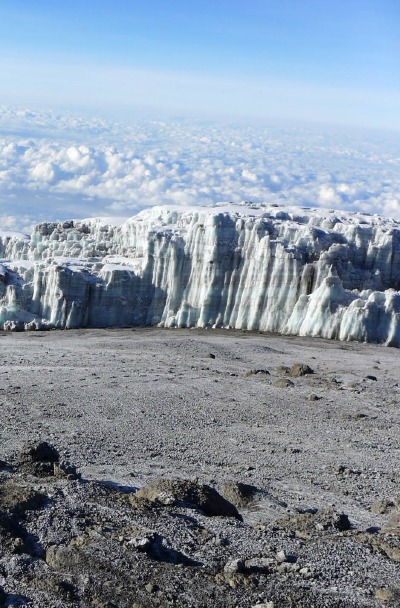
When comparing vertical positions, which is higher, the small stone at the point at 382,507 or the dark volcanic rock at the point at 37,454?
the dark volcanic rock at the point at 37,454

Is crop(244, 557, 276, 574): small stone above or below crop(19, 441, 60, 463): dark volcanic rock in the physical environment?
above

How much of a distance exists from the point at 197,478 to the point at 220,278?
3058 centimetres

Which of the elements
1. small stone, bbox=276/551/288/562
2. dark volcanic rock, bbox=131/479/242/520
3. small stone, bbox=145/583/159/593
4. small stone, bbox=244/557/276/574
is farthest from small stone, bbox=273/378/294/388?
small stone, bbox=145/583/159/593

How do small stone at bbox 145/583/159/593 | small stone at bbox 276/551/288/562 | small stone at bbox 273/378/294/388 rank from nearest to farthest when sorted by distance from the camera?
small stone at bbox 145/583/159/593 → small stone at bbox 276/551/288/562 → small stone at bbox 273/378/294/388

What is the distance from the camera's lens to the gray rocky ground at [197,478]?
13.8 meters

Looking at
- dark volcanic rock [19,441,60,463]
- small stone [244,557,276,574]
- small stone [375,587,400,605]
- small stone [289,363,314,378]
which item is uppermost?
small stone [375,587,400,605]

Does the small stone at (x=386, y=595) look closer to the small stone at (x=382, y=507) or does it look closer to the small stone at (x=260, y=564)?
the small stone at (x=260, y=564)

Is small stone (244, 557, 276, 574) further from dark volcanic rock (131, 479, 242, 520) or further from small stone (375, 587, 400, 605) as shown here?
dark volcanic rock (131, 479, 242, 520)

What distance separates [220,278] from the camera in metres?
50.8

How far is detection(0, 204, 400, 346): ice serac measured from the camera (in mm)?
49375

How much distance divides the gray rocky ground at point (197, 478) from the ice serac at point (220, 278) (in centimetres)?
915

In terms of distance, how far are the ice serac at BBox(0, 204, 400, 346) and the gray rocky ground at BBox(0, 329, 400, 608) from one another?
915cm

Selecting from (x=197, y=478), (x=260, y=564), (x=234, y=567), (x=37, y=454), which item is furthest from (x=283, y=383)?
(x=234, y=567)

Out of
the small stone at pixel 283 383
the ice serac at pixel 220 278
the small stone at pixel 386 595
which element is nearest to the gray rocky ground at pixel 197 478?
the small stone at pixel 386 595
